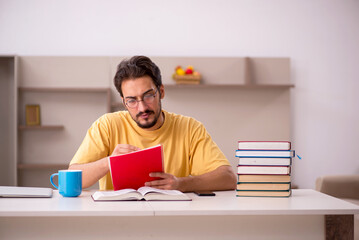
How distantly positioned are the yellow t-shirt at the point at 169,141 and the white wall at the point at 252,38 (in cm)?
248

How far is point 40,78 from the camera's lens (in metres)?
4.40

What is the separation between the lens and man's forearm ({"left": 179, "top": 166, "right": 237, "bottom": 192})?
190cm

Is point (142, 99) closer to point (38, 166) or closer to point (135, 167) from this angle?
point (135, 167)

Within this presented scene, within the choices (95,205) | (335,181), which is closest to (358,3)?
(335,181)

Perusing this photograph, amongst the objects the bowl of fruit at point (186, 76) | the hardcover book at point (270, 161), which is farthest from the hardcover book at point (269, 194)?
the bowl of fruit at point (186, 76)

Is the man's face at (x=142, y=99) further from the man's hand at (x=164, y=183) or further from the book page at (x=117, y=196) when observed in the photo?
the book page at (x=117, y=196)

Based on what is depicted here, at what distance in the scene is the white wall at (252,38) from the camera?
457 cm

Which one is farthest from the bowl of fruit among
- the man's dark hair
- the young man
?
the man's dark hair

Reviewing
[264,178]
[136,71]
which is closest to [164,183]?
[264,178]

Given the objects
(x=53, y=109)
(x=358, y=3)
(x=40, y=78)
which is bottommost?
(x=53, y=109)

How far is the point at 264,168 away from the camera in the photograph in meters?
1.74

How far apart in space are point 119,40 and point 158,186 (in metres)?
3.05

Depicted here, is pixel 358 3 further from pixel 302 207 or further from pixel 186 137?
pixel 302 207

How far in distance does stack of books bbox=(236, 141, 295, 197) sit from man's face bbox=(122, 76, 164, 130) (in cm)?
52
